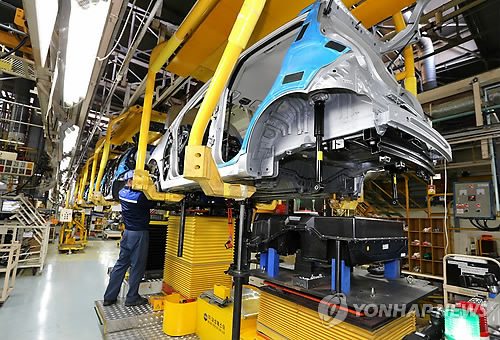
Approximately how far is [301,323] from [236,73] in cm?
224

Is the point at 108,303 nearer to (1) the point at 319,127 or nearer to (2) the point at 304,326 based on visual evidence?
(2) the point at 304,326

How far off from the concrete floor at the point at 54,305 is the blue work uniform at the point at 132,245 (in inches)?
21.4

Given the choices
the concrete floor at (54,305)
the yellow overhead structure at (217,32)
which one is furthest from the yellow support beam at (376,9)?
the concrete floor at (54,305)

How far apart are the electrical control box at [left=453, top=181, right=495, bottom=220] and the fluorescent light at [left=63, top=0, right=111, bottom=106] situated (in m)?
7.27

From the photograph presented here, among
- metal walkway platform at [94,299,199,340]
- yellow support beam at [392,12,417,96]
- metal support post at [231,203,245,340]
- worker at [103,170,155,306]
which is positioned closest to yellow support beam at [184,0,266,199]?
metal support post at [231,203,245,340]

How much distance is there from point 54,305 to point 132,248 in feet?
5.89

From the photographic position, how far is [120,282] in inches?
155

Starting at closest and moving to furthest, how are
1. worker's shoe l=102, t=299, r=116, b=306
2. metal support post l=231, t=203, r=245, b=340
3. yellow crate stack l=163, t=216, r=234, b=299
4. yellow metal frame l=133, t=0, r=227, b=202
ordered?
metal support post l=231, t=203, r=245, b=340 < yellow metal frame l=133, t=0, r=227, b=202 < yellow crate stack l=163, t=216, r=234, b=299 < worker's shoe l=102, t=299, r=116, b=306

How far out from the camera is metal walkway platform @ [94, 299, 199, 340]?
306 cm

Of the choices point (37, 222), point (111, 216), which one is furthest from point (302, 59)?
point (111, 216)

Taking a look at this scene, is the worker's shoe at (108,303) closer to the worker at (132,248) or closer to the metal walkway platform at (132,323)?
the worker at (132,248)

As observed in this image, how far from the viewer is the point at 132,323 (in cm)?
329

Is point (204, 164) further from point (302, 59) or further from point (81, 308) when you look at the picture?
point (81, 308)

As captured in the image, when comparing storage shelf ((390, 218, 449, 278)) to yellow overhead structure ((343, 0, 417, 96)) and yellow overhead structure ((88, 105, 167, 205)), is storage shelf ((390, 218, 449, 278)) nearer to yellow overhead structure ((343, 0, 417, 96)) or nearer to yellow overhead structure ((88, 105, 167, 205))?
yellow overhead structure ((343, 0, 417, 96))
